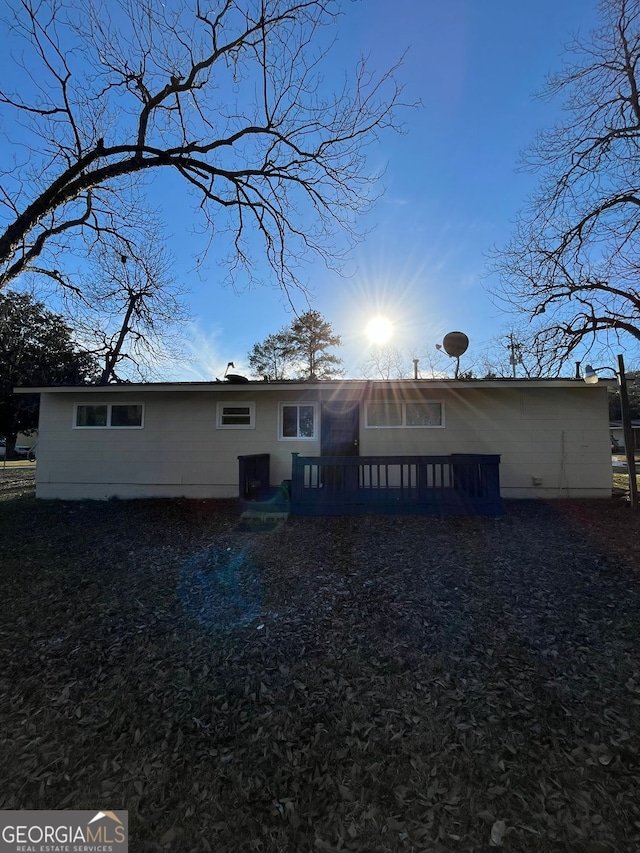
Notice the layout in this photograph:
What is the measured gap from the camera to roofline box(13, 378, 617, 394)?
800 centimetres

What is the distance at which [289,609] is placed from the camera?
12.0 ft

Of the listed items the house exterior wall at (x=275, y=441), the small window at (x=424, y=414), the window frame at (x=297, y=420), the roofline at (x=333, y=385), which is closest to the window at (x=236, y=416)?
the house exterior wall at (x=275, y=441)

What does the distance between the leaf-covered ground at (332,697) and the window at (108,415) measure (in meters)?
4.48

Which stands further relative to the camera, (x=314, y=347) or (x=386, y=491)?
(x=314, y=347)

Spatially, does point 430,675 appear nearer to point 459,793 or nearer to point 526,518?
point 459,793

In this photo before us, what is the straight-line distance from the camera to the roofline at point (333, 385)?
26.2 feet

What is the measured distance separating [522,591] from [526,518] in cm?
326

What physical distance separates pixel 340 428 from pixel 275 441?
1.47 meters

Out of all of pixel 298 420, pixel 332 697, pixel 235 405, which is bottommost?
pixel 332 697

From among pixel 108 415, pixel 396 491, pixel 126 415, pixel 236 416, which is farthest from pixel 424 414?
pixel 108 415

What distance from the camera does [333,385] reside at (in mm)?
8258

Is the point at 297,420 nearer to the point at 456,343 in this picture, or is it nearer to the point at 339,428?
the point at 339,428

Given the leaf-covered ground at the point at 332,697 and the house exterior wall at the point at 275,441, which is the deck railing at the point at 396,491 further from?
the leaf-covered ground at the point at 332,697

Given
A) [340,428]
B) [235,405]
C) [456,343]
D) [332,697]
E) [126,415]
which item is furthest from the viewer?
[456,343]
